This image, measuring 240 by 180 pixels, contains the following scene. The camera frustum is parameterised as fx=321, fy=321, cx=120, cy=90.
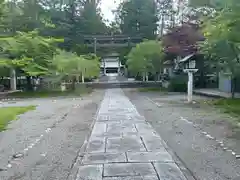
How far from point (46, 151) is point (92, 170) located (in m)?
1.65

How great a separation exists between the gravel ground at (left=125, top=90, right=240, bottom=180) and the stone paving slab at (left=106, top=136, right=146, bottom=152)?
2.02 ft

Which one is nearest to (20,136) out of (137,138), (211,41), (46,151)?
(46,151)

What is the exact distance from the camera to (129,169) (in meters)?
4.52

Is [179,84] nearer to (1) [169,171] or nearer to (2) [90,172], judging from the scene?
(1) [169,171]

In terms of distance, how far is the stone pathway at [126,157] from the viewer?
14.1 feet

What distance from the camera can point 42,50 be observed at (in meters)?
22.7

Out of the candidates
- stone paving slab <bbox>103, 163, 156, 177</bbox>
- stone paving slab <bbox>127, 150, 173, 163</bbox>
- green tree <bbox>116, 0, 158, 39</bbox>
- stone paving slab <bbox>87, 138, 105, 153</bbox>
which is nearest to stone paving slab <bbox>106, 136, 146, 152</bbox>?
stone paving slab <bbox>87, 138, 105, 153</bbox>

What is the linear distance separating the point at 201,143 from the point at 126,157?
1.92m

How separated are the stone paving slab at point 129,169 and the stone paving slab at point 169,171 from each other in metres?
0.10

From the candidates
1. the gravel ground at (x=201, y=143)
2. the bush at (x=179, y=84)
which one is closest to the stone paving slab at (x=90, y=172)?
the gravel ground at (x=201, y=143)

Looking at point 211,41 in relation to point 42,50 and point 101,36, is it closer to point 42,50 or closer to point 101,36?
point 42,50

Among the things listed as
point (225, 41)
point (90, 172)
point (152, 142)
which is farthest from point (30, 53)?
point (90, 172)

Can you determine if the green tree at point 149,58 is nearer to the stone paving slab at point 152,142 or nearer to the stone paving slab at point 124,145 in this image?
the stone paving slab at point 152,142

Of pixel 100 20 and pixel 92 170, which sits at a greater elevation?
pixel 100 20
